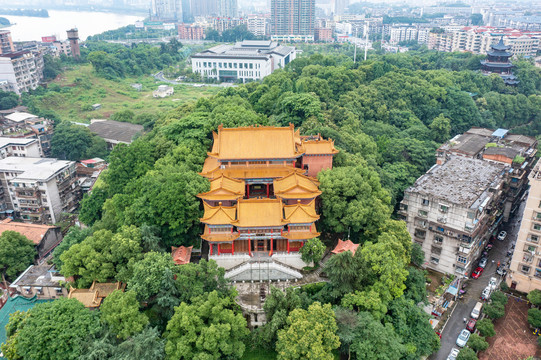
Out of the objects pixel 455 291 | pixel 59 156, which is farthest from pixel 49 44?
pixel 455 291

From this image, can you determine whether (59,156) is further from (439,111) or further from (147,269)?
(439,111)

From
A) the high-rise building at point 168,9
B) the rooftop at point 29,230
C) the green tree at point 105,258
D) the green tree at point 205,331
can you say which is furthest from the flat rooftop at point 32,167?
the high-rise building at point 168,9

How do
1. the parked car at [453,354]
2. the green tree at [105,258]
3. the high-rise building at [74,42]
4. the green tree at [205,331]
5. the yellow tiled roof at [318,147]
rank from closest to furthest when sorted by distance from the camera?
the green tree at [205,331] < the green tree at [105,258] < the parked car at [453,354] < the yellow tiled roof at [318,147] < the high-rise building at [74,42]

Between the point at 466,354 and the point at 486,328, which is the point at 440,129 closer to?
the point at 486,328

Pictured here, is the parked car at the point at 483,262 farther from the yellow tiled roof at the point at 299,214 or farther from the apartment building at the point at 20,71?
the apartment building at the point at 20,71

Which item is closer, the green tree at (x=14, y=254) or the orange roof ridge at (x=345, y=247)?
the orange roof ridge at (x=345, y=247)

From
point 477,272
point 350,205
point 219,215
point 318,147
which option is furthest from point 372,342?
point 477,272
